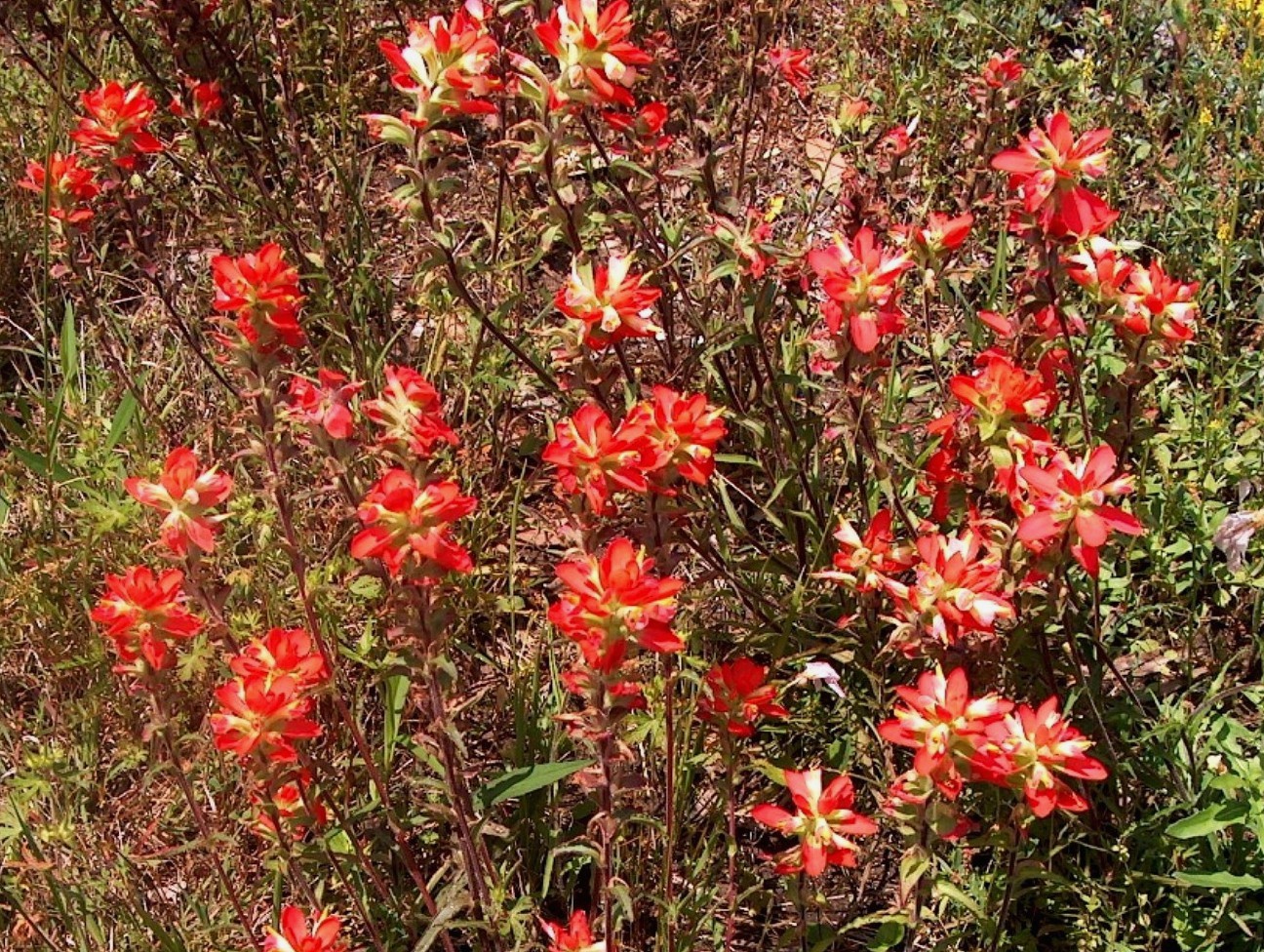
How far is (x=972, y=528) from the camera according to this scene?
201cm

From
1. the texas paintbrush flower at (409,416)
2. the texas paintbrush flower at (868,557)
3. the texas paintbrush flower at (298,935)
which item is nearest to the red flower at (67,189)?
the texas paintbrush flower at (409,416)

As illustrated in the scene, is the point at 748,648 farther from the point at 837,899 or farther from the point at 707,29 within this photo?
the point at 707,29

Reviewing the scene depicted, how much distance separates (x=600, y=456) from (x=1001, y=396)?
2.23 ft

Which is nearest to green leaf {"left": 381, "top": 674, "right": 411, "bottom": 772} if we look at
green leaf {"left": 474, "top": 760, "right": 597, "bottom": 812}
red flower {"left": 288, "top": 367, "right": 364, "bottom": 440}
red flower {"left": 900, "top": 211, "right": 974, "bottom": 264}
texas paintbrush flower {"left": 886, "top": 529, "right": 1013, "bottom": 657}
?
green leaf {"left": 474, "top": 760, "right": 597, "bottom": 812}

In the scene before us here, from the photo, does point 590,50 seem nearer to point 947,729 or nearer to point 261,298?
point 261,298

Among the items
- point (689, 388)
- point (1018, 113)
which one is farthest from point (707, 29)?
point (689, 388)

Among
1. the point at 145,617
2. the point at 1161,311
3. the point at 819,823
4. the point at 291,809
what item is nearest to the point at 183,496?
the point at 145,617

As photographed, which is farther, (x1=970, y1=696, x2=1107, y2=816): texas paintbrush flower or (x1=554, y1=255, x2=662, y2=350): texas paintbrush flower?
(x1=554, y1=255, x2=662, y2=350): texas paintbrush flower

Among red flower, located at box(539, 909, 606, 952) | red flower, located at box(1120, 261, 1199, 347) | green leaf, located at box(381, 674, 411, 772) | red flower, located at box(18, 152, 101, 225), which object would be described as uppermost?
red flower, located at box(18, 152, 101, 225)

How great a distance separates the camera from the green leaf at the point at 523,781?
2.23 metres

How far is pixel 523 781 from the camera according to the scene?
2248 mm

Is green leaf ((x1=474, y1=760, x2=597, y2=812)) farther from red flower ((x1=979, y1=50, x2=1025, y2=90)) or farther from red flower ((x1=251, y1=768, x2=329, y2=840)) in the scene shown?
red flower ((x1=979, y1=50, x2=1025, y2=90))

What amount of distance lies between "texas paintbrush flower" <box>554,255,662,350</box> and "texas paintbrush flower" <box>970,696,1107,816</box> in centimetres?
80

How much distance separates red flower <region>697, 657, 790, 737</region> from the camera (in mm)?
2104
